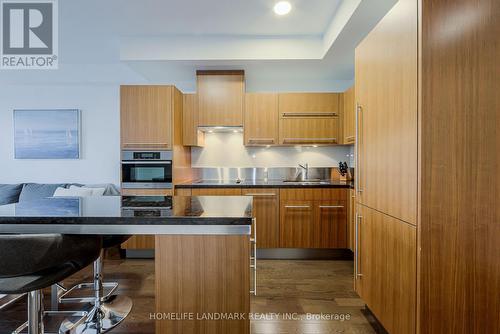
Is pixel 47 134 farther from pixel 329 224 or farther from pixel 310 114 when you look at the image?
pixel 329 224

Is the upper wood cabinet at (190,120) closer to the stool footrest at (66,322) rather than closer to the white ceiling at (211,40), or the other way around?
the white ceiling at (211,40)

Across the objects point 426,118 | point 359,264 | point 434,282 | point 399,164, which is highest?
point 426,118

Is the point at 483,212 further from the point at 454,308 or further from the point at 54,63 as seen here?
the point at 54,63

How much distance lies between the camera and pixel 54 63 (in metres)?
3.53

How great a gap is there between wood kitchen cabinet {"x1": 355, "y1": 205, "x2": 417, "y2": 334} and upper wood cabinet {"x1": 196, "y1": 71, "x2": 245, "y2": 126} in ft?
6.61

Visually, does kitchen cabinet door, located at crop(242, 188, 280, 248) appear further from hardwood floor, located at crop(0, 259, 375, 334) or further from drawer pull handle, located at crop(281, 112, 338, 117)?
drawer pull handle, located at crop(281, 112, 338, 117)

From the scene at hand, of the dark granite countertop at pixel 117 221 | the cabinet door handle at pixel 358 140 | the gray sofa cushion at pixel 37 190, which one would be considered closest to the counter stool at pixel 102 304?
the dark granite countertop at pixel 117 221

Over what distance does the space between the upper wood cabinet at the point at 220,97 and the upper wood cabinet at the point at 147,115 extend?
0.45m

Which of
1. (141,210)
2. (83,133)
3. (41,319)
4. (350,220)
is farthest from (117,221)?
(83,133)

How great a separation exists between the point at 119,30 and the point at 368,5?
251 cm

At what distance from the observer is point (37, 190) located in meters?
3.87

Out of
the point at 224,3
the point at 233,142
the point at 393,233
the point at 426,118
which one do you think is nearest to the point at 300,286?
the point at 393,233

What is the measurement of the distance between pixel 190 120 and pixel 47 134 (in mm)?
2482

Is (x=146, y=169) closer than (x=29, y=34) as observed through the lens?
No
